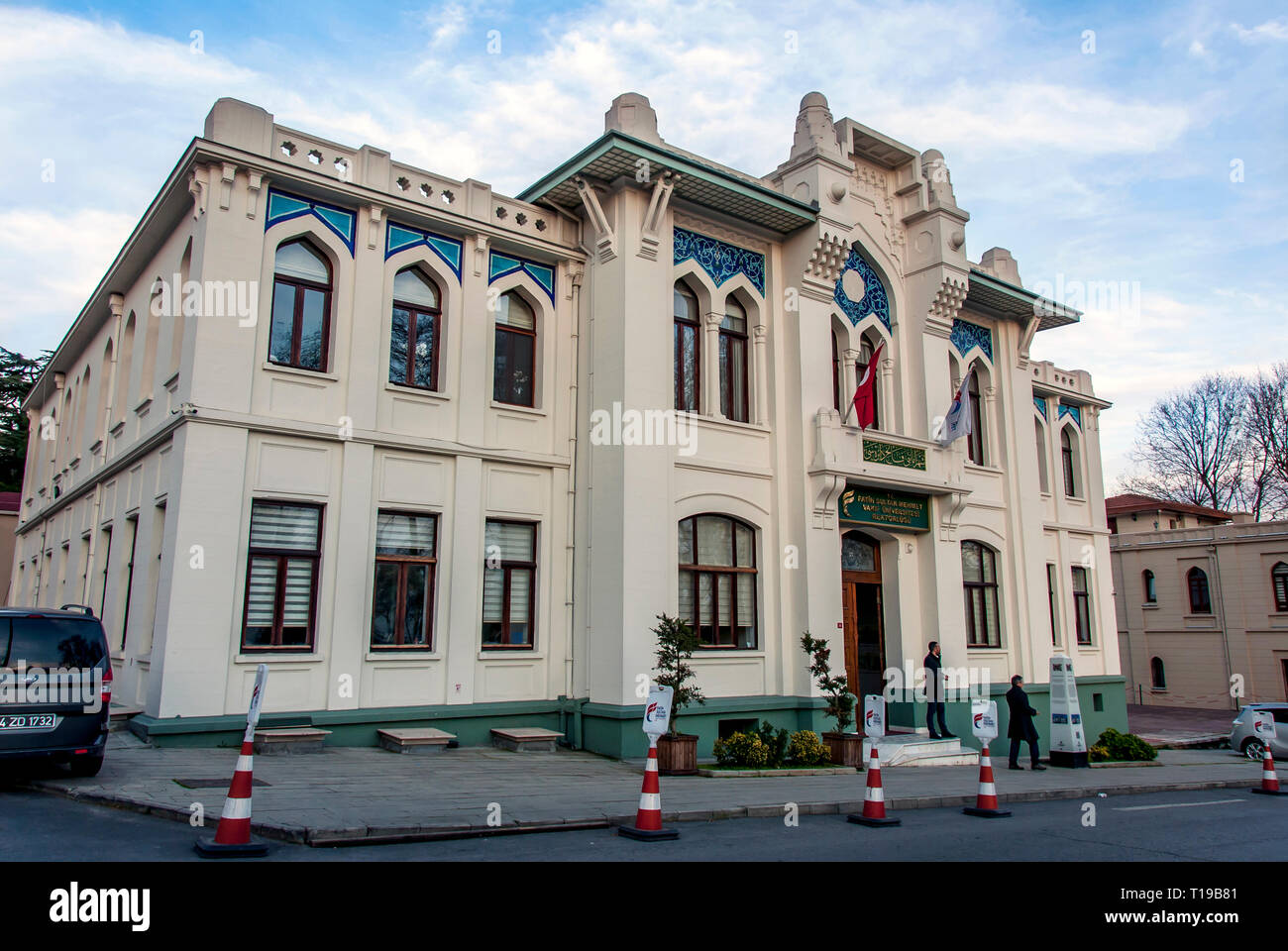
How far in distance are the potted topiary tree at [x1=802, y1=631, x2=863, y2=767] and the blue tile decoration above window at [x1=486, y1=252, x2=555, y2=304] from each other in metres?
7.74

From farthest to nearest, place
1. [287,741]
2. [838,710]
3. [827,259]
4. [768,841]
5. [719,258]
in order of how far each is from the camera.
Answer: [827,259], [719,258], [838,710], [287,741], [768,841]

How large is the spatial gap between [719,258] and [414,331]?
236 inches

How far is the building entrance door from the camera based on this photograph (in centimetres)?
1894

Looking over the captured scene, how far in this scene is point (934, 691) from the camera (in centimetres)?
1866

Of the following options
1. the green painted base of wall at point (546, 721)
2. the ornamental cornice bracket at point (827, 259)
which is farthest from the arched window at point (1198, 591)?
the ornamental cornice bracket at point (827, 259)

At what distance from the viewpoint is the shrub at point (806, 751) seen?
1457 cm

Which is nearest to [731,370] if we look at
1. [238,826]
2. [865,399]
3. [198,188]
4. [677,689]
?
[865,399]

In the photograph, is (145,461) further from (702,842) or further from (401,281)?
(702,842)

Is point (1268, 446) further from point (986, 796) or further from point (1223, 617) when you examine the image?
point (986, 796)

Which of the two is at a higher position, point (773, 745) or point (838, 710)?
point (838, 710)

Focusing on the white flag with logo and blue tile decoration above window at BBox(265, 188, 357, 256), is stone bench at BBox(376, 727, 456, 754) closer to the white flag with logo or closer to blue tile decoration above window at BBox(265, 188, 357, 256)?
blue tile decoration above window at BBox(265, 188, 357, 256)

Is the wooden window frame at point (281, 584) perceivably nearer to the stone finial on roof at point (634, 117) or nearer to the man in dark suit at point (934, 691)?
the stone finial on roof at point (634, 117)

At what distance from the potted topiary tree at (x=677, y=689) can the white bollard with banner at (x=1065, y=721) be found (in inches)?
307
